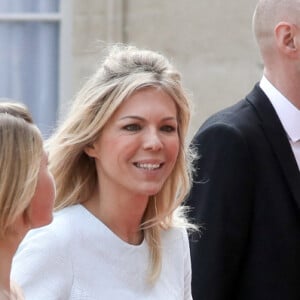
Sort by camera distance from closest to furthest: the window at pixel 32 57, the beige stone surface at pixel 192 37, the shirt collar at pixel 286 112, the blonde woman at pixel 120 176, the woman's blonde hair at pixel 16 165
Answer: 1. the woman's blonde hair at pixel 16 165
2. the blonde woman at pixel 120 176
3. the shirt collar at pixel 286 112
4. the beige stone surface at pixel 192 37
5. the window at pixel 32 57

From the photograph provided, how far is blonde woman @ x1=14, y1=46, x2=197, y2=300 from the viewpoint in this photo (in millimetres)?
4484

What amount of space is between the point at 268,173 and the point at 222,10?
3987 millimetres

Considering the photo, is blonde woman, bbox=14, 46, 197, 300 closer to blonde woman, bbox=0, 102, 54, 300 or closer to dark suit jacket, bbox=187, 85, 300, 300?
dark suit jacket, bbox=187, 85, 300, 300

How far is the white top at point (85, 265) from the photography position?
429 centimetres

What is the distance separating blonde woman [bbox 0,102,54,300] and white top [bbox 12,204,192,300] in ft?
1.63

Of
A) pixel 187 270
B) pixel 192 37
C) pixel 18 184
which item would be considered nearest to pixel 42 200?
pixel 18 184

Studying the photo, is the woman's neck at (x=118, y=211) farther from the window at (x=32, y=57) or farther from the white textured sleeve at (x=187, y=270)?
the window at (x=32, y=57)

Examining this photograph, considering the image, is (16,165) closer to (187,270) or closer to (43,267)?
(43,267)

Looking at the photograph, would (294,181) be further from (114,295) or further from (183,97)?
(114,295)

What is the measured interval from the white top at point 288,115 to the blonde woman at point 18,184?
1.69 metres

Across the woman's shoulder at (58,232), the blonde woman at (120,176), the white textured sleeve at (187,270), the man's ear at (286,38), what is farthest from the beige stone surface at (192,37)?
the woman's shoulder at (58,232)

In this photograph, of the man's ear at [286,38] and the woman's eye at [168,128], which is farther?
the man's ear at [286,38]

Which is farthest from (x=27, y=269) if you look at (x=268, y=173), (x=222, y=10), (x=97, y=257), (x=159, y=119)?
(x=222, y=10)

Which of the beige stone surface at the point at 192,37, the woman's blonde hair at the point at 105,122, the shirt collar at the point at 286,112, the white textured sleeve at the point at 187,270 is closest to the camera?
the woman's blonde hair at the point at 105,122
